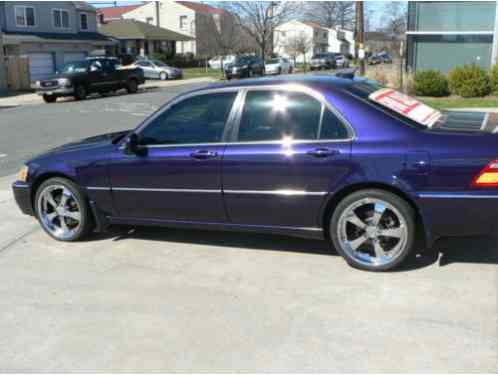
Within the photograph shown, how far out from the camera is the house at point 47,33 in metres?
36.9

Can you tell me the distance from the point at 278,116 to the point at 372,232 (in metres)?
1.21

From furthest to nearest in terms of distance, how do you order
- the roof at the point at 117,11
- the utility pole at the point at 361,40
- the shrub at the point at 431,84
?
the roof at the point at 117,11, the utility pole at the point at 361,40, the shrub at the point at 431,84

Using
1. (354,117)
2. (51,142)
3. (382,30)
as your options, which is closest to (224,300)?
(354,117)

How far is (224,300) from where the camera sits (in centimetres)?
435

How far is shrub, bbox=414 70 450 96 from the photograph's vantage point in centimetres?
2028

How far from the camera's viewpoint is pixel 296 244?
5520mm

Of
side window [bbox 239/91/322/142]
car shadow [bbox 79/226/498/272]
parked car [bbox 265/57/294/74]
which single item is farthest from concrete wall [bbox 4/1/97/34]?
side window [bbox 239/91/322/142]

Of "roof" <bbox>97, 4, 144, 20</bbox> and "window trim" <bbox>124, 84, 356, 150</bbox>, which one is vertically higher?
"roof" <bbox>97, 4, 144, 20</bbox>

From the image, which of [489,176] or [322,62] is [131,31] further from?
[489,176]

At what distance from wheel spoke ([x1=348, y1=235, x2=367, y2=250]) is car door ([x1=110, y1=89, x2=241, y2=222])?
1125mm

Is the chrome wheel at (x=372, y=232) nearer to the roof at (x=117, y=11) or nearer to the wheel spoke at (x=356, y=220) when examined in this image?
the wheel spoke at (x=356, y=220)

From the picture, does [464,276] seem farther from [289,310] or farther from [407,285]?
[289,310]

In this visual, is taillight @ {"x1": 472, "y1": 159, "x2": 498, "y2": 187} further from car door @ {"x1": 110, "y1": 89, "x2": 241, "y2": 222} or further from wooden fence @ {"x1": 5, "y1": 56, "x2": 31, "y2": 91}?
wooden fence @ {"x1": 5, "y1": 56, "x2": 31, "y2": 91}

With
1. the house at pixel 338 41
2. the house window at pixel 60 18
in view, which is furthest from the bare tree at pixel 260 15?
the house at pixel 338 41
